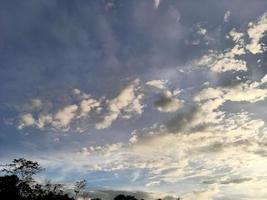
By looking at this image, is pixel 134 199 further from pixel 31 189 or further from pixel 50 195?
pixel 31 189

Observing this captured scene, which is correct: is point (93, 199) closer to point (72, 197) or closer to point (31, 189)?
point (72, 197)

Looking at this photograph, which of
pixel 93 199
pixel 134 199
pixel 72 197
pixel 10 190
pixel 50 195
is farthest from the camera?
pixel 134 199

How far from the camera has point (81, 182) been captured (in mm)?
145125

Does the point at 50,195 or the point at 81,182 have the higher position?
the point at 81,182

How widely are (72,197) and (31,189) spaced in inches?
987

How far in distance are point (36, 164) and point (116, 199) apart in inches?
2519

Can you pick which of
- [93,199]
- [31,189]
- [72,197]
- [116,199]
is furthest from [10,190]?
[116,199]

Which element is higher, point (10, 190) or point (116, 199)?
point (116, 199)

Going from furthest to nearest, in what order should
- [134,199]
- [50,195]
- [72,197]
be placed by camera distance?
[134,199] → [72,197] → [50,195]

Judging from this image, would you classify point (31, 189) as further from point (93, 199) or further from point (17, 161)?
point (93, 199)

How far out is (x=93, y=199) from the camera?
522ft

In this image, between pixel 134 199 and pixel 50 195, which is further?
pixel 134 199

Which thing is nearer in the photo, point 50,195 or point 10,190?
point 10,190

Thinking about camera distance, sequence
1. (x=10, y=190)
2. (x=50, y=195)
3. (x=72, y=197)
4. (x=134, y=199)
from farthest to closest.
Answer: (x=134, y=199)
(x=72, y=197)
(x=50, y=195)
(x=10, y=190)
